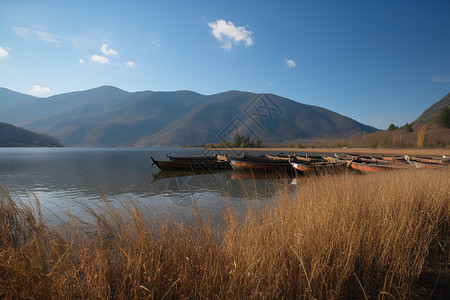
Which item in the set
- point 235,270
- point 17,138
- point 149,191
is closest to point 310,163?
point 149,191

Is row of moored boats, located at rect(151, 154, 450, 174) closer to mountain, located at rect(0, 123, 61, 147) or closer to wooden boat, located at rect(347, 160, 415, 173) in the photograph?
wooden boat, located at rect(347, 160, 415, 173)

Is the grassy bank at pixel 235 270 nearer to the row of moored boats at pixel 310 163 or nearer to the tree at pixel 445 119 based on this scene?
the row of moored boats at pixel 310 163

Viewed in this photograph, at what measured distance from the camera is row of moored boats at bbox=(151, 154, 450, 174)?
16.9 m

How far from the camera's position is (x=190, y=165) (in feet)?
85.6

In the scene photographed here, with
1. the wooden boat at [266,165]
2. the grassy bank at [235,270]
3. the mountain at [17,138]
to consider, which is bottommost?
the wooden boat at [266,165]

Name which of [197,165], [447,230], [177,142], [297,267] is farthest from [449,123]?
[177,142]

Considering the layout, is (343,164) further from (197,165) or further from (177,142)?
(177,142)

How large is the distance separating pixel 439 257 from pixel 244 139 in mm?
95469

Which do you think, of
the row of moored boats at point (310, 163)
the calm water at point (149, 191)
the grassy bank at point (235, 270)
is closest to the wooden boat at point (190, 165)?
the row of moored boats at point (310, 163)

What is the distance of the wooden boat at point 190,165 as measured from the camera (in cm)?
2600

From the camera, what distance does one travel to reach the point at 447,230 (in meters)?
4.54

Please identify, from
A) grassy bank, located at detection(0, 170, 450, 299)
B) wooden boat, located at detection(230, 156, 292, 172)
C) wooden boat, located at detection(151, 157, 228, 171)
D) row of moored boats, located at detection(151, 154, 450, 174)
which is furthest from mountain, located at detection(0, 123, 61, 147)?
grassy bank, located at detection(0, 170, 450, 299)

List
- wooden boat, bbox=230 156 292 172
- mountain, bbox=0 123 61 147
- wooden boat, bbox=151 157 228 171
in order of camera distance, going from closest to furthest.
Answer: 1. wooden boat, bbox=230 156 292 172
2. wooden boat, bbox=151 157 228 171
3. mountain, bbox=0 123 61 147

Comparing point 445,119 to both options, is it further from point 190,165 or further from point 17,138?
point 17,138
